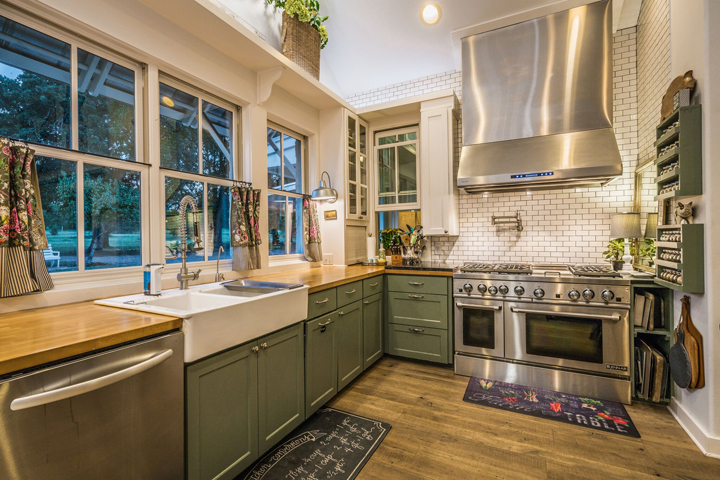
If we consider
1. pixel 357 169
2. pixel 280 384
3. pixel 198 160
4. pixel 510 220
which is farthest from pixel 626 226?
pixel 198 160

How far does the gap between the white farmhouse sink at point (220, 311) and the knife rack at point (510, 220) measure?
243cm

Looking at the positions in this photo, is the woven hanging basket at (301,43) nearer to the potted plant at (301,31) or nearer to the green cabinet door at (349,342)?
the potted plant at (301,31)

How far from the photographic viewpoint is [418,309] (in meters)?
3.31

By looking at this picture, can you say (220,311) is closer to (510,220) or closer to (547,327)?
(547,327)

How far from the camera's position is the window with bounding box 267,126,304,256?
3.36 meters

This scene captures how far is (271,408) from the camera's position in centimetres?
189

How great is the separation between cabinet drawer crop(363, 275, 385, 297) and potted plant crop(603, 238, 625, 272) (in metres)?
2.05

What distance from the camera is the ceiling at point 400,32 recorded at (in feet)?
10.2

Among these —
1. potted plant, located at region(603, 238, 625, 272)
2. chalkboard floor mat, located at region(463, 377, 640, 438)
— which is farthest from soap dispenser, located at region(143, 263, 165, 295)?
potted plant, located at region(603, 238, 625, 272)

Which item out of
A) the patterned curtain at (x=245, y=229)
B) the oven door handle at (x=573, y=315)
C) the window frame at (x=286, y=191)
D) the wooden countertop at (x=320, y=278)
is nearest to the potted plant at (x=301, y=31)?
the window frame at (x=286, y=191)

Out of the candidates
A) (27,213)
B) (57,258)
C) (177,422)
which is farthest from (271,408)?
(27,213)

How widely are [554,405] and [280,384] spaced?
2096mm

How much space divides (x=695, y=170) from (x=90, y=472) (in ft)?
10.9

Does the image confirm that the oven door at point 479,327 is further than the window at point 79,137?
Yes
